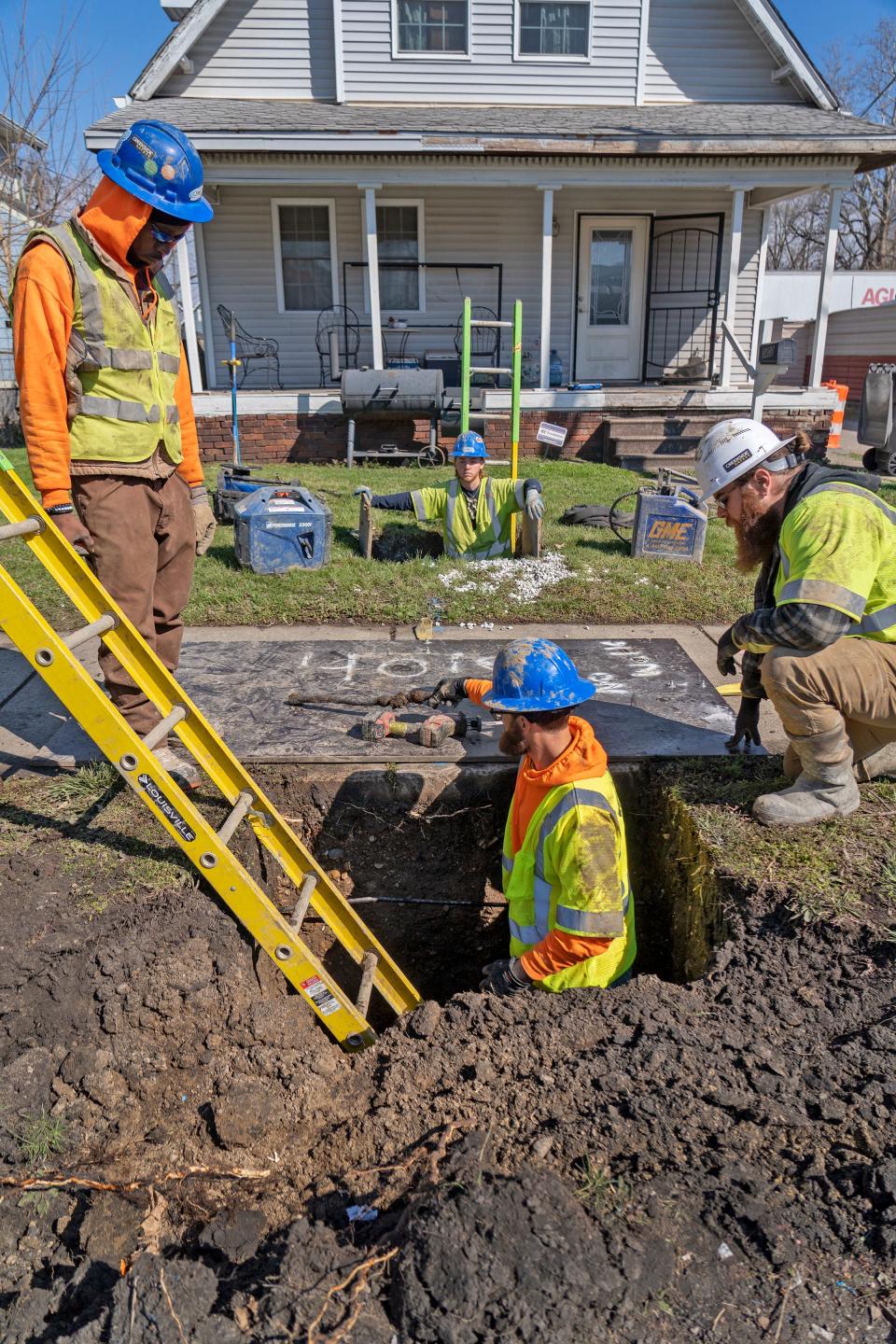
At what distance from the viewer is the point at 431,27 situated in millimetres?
13945

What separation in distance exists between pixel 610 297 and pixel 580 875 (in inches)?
567

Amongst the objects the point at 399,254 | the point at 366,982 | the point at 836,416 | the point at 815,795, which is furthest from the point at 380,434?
the point at 366,982

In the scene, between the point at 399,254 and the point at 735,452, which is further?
the point at 399,254

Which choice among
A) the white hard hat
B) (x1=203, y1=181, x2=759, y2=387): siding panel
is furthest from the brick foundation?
the white hard hat

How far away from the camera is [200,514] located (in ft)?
14.1

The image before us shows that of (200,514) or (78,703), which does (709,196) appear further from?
(78,703)

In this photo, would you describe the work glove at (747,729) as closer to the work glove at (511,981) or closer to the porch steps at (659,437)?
the work glove at (511,981)

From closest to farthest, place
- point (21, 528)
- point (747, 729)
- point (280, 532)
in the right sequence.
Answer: point (21, 528)
point (747, 729)
point (280, 532)

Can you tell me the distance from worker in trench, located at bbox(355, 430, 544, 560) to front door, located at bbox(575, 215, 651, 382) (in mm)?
8817

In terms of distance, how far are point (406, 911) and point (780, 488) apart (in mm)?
2532

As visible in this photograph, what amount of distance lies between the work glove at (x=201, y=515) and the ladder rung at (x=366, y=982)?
6.82 feet

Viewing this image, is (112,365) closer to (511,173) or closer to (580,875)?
(580,875)

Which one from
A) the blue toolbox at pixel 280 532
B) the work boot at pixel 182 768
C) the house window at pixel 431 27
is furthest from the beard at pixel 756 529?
the house window at pixel 431 27

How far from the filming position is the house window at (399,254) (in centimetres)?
1445
